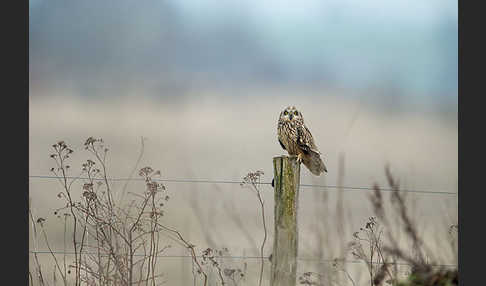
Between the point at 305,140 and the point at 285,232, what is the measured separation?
813mm

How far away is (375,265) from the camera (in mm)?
4766

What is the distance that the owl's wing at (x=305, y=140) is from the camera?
465 centimetres

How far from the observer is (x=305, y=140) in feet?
15.4

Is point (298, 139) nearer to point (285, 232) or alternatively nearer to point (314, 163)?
point (314, 163)

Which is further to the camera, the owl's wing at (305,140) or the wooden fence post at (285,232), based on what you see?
the owl's wing at (305,140)

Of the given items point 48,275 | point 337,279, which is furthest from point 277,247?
point 48,275

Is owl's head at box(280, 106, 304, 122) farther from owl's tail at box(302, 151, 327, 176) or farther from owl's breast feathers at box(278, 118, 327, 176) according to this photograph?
owl's tail at box(302, 151, 327, 176)

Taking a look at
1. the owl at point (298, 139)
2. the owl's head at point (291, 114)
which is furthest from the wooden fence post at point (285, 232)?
the owl's head at point (291, 114)

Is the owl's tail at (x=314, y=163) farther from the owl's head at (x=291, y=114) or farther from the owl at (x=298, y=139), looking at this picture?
the owl's head at (x=291, y=114)

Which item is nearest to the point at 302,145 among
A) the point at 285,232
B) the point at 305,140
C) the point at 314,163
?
the point at 305,140

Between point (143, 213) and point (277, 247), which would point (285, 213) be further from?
point (143, 213)

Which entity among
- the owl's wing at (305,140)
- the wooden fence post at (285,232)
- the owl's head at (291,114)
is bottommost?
the wooden fence post at (285,232)

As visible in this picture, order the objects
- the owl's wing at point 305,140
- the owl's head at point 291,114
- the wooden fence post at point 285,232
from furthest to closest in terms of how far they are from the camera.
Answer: the owl's head at point 291,114 → the owl's wing at point 305,140 → the wooden fence post at point 285,232

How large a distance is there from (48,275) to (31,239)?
282 millimetres
